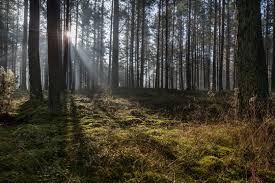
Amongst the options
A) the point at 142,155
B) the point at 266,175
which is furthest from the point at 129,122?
the point at 266,175

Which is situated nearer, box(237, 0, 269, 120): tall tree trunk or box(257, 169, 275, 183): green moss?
box(257, 169, 275, 183): green moss

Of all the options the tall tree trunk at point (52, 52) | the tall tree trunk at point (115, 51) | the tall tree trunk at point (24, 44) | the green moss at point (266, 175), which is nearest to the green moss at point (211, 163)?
the green moss at point (266, 175)

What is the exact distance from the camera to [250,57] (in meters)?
6.43

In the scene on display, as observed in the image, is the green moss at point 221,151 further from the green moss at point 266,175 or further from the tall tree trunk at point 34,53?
the tall tree trunk at point 34,53

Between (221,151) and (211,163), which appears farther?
(221,151)

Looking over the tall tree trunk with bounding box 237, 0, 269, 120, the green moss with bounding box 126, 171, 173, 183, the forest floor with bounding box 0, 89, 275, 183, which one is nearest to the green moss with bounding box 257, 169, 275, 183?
the forest floor with bounding box 0, 89, 275, 183

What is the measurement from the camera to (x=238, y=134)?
16.1 feet

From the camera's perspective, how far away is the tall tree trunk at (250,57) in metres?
6.30

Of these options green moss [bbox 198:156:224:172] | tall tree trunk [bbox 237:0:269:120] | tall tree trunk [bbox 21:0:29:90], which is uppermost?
tall tree trunk [bbox 21:0:29:90]

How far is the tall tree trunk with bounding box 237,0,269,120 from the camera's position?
6297 mm

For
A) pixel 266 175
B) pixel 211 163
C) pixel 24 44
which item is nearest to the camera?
pixel 266 175

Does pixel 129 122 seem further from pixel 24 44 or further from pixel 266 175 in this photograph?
pixel 24 44

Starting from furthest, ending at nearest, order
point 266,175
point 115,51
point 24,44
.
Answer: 1. point 24,44
2. point 115,51
3. point 266,175

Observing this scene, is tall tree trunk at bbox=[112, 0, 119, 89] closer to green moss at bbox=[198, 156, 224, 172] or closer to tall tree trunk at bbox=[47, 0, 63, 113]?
tall tree trunk at bbox=[47, 0, 63, 113]
